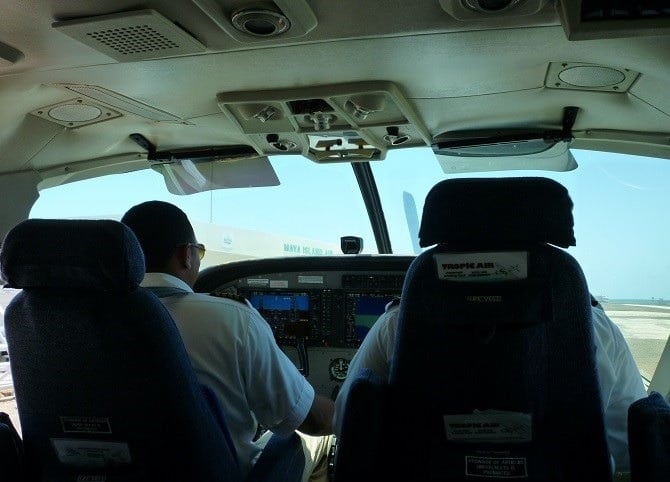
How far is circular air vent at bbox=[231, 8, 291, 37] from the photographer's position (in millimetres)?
1680

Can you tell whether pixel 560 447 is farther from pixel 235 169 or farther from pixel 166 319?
pixel 235 169

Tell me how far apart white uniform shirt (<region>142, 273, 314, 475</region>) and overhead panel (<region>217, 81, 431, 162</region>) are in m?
1.02

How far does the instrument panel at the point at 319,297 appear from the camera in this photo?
10.0ft

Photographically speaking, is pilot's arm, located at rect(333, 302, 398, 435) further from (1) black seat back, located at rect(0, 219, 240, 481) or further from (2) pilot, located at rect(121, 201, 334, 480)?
(1) black seat back, located at rect(0, 219, 240, 481)

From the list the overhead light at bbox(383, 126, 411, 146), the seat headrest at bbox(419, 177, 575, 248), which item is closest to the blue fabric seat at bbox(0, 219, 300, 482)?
the seat headrest at bbox(419, 177, 575, 248)

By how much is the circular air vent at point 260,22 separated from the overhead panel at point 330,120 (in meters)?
0.51

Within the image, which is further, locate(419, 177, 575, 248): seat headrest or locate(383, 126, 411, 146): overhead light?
locate(383, 126, 411, 146): overhead light

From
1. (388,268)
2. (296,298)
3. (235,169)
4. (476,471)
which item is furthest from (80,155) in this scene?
(476,471)

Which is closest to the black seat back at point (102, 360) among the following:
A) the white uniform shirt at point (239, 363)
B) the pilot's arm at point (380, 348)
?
the white uniform shirt at point (239, 363)

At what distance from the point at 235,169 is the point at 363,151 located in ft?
2.84

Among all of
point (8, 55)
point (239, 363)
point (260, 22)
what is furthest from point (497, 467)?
point (8, 55)

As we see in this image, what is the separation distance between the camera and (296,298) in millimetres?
3195

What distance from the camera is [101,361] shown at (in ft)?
4.38

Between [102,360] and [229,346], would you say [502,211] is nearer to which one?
[229,346]
